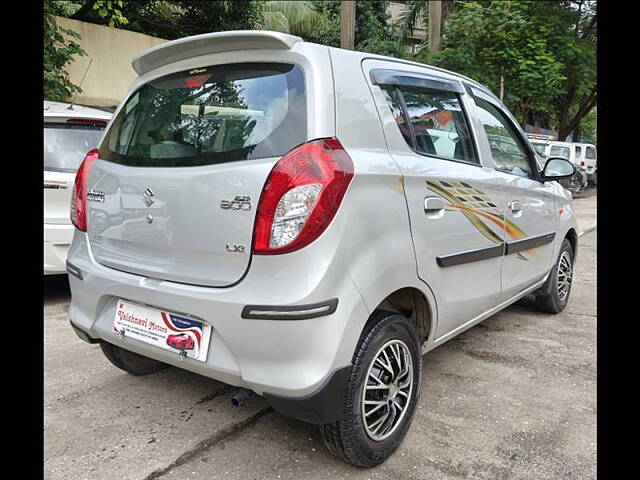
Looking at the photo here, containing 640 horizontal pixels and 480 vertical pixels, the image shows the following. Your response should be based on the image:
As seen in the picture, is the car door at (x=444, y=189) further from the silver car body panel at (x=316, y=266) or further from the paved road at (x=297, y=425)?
the paved road at (x=297, y=425)

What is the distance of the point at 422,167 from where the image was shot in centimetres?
249

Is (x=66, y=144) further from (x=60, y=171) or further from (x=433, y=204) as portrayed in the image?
(x=433, y=204)

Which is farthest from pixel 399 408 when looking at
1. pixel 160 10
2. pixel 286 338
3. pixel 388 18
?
pixel 388 18

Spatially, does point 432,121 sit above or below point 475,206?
above

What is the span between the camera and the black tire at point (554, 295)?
430 cm

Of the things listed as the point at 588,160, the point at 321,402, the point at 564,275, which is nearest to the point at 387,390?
the point at 321,402

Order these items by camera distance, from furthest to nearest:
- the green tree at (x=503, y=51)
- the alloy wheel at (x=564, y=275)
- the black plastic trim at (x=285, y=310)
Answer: the green tree at (x=503, y=51), the alloy wheel at (x=564, y=275), the black plastic trim at (x=285, y=310)

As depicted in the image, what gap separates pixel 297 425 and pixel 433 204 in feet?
4.13

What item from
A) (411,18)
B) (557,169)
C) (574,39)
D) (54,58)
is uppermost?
(411,18)

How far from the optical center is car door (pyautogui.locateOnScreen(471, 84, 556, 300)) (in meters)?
3.29

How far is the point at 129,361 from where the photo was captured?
305 cm

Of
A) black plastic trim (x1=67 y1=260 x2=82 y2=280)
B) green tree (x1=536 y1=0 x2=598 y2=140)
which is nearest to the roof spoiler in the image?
black plastic trim (x1=67 y1=260 x2=82 y2=280)

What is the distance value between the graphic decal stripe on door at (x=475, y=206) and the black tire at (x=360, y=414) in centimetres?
67

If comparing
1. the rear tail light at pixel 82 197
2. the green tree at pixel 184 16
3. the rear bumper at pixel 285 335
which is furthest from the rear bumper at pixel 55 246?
the green tree at pixel 184 16
